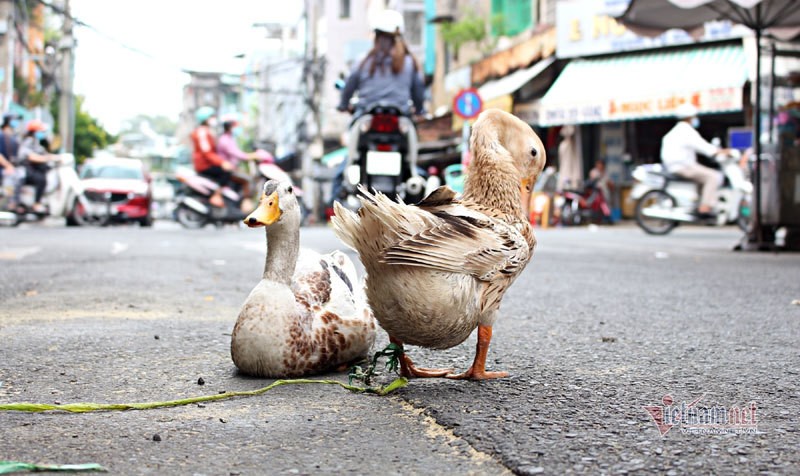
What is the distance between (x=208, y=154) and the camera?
52.4 feet

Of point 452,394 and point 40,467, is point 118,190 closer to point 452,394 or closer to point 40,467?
point 452,394

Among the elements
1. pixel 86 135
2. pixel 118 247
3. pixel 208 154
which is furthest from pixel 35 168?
pixel 86 135

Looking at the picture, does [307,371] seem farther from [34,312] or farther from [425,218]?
[34,312]

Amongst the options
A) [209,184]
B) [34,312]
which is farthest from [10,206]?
[34,312]

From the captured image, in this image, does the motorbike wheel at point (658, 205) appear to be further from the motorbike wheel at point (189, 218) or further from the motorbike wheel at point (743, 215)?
the motorbike wheel at point (189, 218)

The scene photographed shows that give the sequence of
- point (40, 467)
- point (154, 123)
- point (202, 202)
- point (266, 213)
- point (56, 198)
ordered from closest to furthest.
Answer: point (40, 467) < point (266, 213) < point (202, 202) < point (56, 198) < point (154, 123)

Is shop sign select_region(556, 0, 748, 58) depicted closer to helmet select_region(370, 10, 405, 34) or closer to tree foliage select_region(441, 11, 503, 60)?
tree foliage select_region(441, 11, 503, 60)

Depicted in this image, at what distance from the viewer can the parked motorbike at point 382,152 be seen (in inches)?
332

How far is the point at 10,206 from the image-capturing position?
16781mm

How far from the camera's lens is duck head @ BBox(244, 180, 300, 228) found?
2.90m

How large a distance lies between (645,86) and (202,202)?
33.9 ft

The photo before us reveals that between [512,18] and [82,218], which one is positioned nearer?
[82,218]

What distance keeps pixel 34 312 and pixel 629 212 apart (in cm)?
1961

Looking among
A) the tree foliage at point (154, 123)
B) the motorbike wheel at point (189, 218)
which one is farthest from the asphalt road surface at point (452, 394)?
the tree foliage at point (154, 123)
